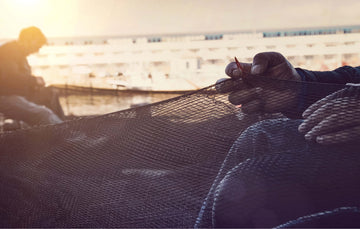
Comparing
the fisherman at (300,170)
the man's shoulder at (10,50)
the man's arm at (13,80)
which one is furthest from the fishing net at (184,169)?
the man's shoulder at (10,50)

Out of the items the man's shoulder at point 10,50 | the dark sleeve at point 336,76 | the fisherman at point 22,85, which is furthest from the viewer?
the man's shoulder at point 10,50

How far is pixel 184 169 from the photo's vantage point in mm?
742

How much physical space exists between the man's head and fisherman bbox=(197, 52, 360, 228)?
293 centimetres

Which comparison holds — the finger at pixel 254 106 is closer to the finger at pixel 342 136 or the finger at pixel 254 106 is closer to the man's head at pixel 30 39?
the finger at pixel 342 136

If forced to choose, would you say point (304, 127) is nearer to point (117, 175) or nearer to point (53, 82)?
point (117, 175)

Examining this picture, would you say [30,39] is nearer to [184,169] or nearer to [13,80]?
Result: [13,80]

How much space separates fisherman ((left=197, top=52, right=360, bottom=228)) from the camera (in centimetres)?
56

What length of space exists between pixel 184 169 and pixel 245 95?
0.72ft

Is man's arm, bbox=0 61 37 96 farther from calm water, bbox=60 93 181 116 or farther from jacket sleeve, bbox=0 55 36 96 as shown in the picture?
calm water, bbox=60 93 181 116

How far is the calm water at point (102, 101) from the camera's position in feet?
11.5

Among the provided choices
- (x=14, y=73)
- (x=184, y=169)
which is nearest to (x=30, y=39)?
(x=14, y=73)

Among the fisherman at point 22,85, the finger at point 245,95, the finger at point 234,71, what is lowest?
the fisherman at point 22,85

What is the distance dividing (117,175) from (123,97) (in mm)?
2713

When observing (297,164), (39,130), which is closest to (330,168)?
(297,164)
